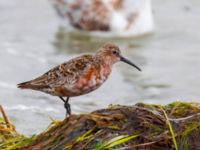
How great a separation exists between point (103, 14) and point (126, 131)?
9.06m

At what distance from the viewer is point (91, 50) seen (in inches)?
477

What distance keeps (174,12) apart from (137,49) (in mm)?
2165

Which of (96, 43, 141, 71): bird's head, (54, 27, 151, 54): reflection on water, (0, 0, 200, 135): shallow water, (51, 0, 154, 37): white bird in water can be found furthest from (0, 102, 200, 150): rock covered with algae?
(51, 0, 154, 37): white bird in water

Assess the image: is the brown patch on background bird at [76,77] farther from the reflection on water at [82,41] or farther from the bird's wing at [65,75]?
the reflection on water at [82,41]

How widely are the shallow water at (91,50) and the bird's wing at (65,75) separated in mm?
1237

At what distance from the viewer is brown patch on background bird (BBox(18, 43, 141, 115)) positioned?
574cm

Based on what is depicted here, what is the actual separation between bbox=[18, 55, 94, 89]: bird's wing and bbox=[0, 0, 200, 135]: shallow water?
1.24 metres

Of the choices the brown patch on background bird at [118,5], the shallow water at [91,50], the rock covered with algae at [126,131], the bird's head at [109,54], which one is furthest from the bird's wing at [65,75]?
the brown patch on background bird at [118,5]

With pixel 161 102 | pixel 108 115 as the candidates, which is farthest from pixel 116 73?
pixel 108 115

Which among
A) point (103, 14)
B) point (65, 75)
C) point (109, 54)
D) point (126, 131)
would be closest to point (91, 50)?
point (103, 14)

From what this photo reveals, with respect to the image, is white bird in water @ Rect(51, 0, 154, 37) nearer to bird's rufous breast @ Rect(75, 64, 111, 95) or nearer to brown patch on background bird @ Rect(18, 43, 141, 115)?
brown patch on background bird @ Rect(18, 43, 141, 115)

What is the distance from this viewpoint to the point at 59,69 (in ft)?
19.6

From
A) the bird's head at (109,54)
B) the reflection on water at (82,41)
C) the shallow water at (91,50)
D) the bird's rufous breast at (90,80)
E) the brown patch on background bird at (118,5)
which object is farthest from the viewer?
the brown patch on background bird at (118,5)

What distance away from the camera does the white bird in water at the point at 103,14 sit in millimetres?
13484
